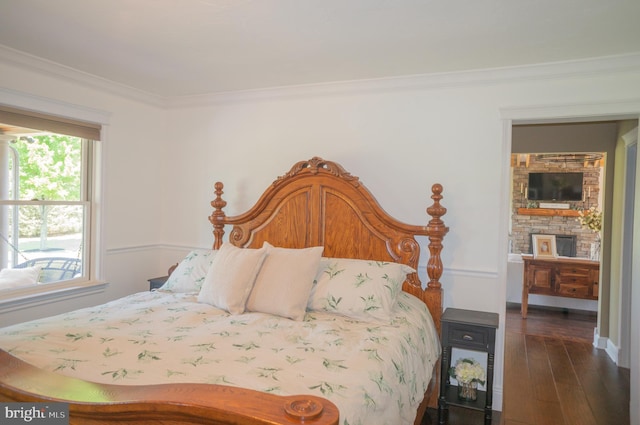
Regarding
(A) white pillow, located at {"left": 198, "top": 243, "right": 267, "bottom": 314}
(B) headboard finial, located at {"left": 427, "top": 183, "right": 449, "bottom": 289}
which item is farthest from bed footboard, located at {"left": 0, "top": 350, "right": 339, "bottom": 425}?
(B) headboard finial, located at {"left": 427, "top": 183, "right": 449, "bottom": 289}

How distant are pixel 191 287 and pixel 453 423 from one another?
201 centimetres

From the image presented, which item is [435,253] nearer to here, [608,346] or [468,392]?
[468,392]

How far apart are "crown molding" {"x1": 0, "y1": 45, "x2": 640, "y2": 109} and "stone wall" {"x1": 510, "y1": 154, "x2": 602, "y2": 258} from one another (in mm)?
4930

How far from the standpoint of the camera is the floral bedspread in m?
1.56

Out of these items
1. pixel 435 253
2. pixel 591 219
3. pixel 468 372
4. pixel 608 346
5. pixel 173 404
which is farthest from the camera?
pixel 591 219

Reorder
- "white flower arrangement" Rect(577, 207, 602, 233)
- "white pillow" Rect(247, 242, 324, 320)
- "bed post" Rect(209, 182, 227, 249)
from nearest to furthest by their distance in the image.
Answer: "white pillow" Rect(247, 242, 324, 320) < "bed post" Rect(209, 182, 227, 249) < "white flower arrangement" Rect(577, 207, 602, 233)

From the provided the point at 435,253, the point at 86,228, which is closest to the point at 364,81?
the point at 435,253

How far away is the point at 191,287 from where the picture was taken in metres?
2.97

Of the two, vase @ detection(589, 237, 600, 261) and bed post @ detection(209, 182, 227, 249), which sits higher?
bed post @ detection(209, 182, 227, 249)

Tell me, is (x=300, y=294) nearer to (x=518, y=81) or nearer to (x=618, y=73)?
(x=518, y=81)

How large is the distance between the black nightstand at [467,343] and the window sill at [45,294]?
9.19ft

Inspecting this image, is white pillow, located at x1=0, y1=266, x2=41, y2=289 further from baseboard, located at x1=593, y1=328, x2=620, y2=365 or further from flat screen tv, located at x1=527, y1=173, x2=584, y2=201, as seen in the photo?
flat screen tv, located at x1=527, y1=173, x2=584, y2=201

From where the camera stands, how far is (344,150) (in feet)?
11.0

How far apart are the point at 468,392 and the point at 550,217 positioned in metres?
5.43
